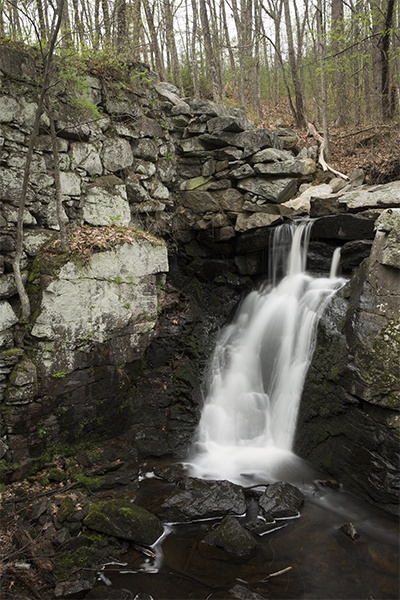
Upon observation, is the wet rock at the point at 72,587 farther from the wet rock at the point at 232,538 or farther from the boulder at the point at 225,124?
the boulder at the point at 225,124

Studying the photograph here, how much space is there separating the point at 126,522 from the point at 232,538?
1379 millimetres

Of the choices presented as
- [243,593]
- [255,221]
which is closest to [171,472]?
[243,593]

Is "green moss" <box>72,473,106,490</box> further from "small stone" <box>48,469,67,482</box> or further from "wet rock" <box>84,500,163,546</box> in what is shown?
"wet rock" <box>84,500,163,546</box>

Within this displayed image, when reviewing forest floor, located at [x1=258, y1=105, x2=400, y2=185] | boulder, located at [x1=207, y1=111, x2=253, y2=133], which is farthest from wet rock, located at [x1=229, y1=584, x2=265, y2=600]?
forest floor, located at [x1=258, y1=105, x2=400, y2=185]

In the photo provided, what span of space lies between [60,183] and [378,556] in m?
7.32

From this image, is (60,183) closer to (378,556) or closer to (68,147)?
(68,147)

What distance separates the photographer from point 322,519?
16.9 ft

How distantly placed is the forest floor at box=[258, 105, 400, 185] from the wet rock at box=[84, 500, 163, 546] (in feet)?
30.5

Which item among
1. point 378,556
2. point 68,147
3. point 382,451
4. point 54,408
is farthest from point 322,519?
point 68,147

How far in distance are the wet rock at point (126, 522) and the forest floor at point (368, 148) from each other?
9286mm

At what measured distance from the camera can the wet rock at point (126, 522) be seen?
189 inches

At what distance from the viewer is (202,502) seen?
5.41 meters

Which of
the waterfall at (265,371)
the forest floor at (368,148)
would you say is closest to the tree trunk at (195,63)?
the forest floor at (368,148)

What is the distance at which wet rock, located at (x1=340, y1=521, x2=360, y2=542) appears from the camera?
188 inches
